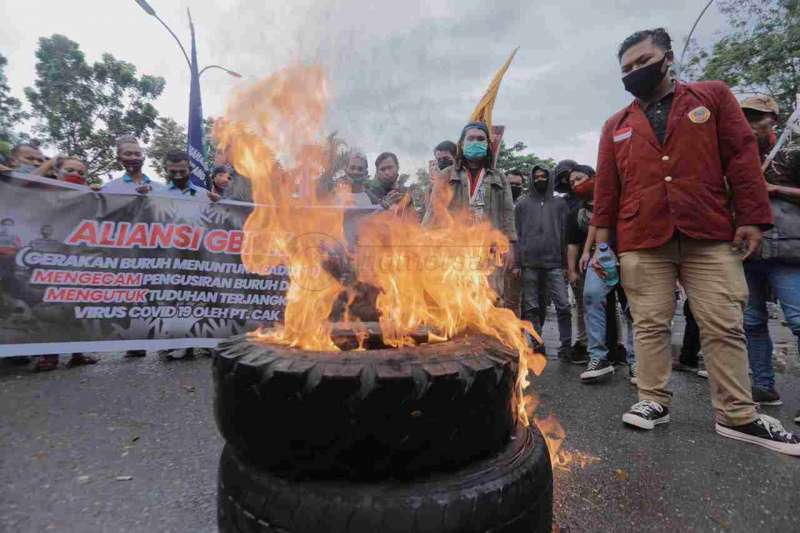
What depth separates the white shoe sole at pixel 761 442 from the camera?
2.30 meters

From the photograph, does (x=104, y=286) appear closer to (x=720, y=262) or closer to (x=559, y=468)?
(x=559, y=468)

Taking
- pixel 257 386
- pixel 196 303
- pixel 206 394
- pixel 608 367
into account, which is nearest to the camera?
pixel 257 386

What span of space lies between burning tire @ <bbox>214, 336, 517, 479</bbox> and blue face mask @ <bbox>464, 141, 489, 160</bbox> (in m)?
2.93

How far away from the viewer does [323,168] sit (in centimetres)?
238

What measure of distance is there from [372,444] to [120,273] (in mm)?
3909

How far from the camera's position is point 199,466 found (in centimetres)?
220

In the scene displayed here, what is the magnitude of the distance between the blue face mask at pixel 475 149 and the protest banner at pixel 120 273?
2317mm

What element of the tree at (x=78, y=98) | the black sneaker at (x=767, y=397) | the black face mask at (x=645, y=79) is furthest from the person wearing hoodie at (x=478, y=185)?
the tree at (x=78, y=98)

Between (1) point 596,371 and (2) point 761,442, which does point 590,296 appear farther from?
(2) point 761,442

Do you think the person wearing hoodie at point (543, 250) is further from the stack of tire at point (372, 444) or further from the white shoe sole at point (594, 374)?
the stack of tire at point (372, 444)

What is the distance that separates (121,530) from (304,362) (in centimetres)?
119

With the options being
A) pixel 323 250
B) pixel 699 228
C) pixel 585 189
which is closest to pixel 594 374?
pixel 699 228

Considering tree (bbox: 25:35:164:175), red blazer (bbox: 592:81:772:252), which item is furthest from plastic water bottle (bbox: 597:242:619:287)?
tree (bbox: 25:35:164:175)

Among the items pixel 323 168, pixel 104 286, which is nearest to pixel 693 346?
pixel 323 168
